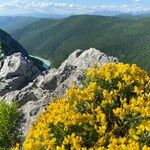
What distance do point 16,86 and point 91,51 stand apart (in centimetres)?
1380

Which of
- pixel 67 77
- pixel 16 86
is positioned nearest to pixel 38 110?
pixel 67 77

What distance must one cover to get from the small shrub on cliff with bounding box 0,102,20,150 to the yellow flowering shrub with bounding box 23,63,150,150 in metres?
21.2

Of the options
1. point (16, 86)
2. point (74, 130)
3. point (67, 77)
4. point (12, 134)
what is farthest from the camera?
point (16, 86)

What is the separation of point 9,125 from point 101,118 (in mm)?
26123

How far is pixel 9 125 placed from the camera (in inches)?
1735

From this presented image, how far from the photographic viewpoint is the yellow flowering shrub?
58.4 ft

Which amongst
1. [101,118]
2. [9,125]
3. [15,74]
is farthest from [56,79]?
[101,118]

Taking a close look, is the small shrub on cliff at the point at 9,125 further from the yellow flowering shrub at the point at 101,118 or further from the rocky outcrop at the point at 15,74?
the yellow flowering shrub at the point at 101,118

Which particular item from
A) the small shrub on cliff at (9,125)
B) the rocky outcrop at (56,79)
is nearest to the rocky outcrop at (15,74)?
the rocky outcrop at (56,79)

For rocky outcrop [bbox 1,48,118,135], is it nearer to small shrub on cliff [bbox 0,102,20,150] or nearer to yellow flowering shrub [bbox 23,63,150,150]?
small shrub on cliff [bbox 0,102,20,150]

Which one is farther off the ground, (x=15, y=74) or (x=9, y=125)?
(x=9, y=125)

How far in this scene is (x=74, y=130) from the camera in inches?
752

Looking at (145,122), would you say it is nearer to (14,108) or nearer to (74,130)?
(74,130)

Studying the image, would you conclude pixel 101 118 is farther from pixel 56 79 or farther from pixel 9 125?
pixel 56 79
